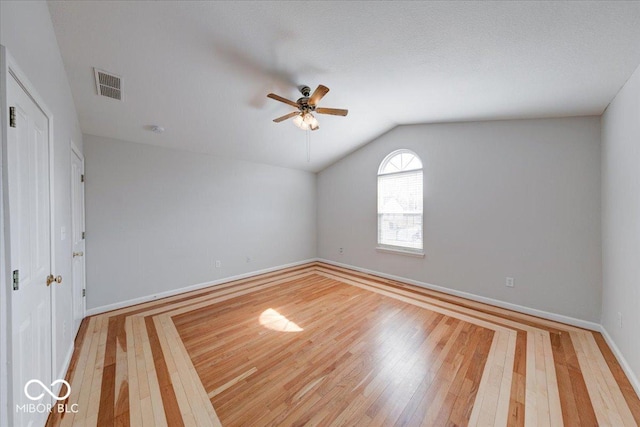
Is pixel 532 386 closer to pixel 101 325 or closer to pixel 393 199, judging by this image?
pixel 393 199

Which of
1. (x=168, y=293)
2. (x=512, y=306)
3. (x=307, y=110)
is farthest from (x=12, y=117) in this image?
(x=512, y=306)

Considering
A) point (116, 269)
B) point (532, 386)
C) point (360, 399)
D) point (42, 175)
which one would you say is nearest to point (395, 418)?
point (360, 399)

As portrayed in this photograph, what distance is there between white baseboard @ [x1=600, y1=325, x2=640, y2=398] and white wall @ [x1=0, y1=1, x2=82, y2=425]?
3.90 m

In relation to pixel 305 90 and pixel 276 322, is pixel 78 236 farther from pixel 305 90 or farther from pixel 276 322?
pixel 305 90

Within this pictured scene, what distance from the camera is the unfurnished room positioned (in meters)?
1.55

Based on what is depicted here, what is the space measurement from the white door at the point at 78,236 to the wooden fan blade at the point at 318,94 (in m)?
2.63

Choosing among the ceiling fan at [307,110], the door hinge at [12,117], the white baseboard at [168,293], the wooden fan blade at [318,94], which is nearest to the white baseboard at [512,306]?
the white baseboard at [168,293]

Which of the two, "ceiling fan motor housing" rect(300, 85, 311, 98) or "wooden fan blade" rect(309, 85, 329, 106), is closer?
"wooden fan blade" rect(309, 85, 329, 106)

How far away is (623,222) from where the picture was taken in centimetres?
215

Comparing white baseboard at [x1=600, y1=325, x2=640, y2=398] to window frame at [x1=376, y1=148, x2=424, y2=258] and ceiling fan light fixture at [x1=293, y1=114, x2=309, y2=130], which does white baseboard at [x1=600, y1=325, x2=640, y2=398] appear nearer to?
window frame at [x1=376, y1=148, x2=424, y2=258]

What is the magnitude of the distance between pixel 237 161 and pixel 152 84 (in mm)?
2130

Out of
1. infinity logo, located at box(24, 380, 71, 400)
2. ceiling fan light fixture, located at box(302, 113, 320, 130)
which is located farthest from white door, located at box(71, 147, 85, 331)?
ceiling fan light fixture, located at box(302, 113, 320, 130)

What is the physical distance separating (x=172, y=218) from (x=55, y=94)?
220cm

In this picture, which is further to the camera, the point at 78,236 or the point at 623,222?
the point at 78,236
